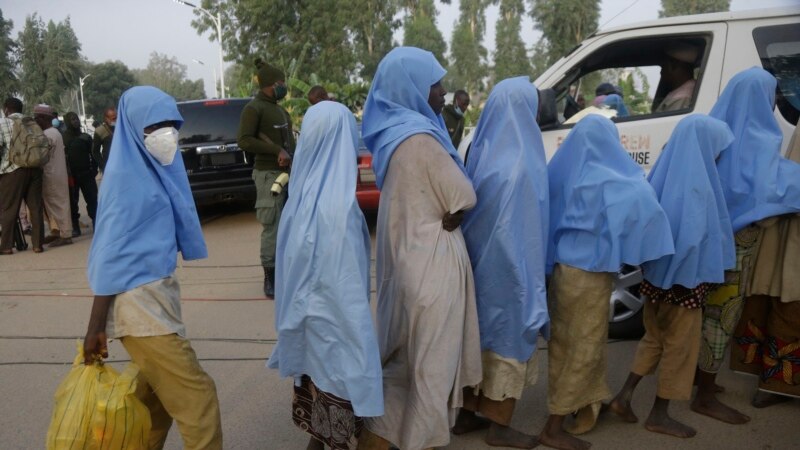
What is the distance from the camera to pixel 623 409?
3908 mm

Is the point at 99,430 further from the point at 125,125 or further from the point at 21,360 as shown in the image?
the point at 21,360

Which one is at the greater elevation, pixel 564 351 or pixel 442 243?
pixel 442 243

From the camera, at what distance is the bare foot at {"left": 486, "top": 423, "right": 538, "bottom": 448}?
3.66m

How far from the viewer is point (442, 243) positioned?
321cm

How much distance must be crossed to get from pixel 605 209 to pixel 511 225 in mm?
456

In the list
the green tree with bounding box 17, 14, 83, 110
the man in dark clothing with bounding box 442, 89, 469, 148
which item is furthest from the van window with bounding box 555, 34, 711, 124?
the green tree with bounding box 17, 14, 83, 110

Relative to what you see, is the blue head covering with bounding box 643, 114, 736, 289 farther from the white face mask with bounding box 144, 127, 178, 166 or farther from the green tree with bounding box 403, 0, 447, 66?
the green tree with bounding box 403, 0, 447, 66

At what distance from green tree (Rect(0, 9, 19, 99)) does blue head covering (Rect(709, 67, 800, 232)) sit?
66.2 m

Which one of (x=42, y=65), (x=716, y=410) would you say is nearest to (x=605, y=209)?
(x=716, y=410)

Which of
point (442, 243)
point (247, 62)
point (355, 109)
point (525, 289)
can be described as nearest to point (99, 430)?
point (442, 243)

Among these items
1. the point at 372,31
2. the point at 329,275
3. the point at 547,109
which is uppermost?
the point at 372,31

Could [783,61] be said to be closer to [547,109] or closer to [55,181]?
[547,109]

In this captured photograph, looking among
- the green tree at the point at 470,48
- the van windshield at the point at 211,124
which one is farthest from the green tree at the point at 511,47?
the van windshield at the point at 211,124

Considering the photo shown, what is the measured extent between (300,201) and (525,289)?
1.17 meters
